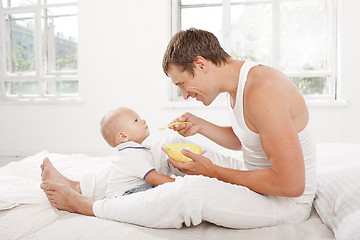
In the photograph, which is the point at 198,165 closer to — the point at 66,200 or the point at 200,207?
the point at 200,207

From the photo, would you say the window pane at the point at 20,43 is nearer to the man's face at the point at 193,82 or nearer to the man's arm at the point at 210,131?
the man's arm at the point at 210,131

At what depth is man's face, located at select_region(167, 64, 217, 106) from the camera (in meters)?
1.27

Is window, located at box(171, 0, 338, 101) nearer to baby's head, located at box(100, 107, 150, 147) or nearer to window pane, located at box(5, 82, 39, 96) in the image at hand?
window pane, located at box(5, 82, 39, 96)

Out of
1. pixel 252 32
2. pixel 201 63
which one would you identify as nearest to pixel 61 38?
pixel 252 32

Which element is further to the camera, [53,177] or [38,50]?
[38,50]

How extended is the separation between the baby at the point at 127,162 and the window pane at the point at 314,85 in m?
2.61

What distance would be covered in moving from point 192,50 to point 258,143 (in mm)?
436

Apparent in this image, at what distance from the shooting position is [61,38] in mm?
4305

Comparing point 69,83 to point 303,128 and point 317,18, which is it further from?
point 303,128

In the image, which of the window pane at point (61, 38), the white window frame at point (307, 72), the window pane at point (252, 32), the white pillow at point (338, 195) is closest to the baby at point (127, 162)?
the white pillow at point (338, 195)

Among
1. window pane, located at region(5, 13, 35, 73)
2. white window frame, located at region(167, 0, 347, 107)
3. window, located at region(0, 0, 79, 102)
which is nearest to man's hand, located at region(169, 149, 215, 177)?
white window frame, located at region(167, 0, 347, 107)

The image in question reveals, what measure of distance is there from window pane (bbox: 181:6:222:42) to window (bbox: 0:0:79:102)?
149 centimetres

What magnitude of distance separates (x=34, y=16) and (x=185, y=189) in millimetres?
4126

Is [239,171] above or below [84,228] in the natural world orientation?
above
